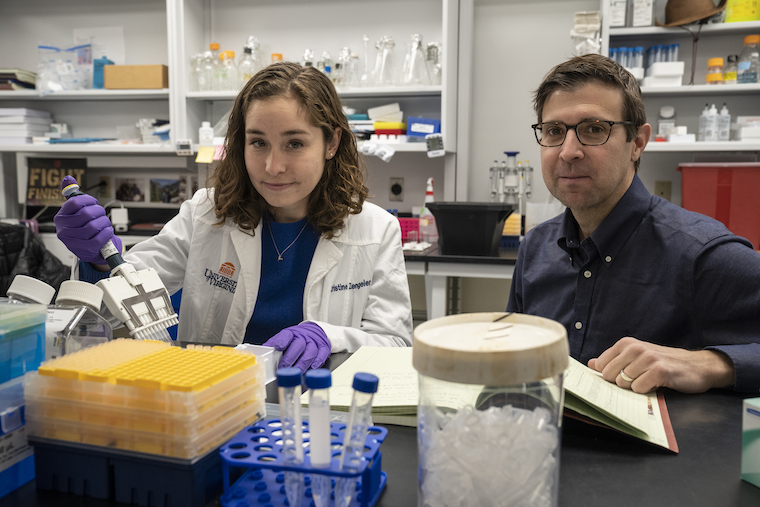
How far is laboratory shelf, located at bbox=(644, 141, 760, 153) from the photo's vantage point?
2613 mm

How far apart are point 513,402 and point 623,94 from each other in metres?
0.99

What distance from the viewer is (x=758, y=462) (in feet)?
1.95

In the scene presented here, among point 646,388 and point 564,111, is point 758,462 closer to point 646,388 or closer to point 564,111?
point 646,388

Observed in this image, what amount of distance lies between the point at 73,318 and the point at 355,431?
1.69 ft

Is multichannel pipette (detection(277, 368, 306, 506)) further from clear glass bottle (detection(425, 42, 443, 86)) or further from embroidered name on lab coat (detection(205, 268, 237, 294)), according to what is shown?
clear glass bottle (detection(425, 42, 443, 86))

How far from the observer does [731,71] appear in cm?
269

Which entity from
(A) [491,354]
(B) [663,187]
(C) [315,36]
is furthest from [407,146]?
(A) [491,354]

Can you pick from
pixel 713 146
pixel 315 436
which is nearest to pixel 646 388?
pixel 315 436

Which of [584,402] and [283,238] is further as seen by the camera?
[283,238]

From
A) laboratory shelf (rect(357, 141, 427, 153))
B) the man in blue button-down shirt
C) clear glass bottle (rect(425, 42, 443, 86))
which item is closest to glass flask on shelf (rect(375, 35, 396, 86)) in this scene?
clear glass bottle (rect(425, 42, 443, 86))

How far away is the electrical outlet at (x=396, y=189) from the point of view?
3299 millimetres

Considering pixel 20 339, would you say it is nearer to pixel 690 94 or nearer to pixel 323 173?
pixel 323 173

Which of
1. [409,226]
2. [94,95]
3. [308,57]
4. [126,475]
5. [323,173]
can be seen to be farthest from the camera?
[94,95]

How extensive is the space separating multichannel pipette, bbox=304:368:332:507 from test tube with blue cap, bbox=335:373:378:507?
1 cm
